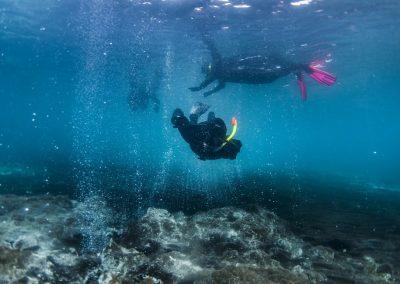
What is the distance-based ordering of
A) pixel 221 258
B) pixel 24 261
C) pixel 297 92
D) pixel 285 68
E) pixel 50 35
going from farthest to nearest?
pixel 297 92 < pixel 50 35 < pixel 285 68 < pixel 221 258 < pixel 24 261

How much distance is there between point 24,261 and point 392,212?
14.6 m

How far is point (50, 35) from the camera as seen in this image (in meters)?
25.0

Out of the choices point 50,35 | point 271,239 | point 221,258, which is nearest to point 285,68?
point 271,239

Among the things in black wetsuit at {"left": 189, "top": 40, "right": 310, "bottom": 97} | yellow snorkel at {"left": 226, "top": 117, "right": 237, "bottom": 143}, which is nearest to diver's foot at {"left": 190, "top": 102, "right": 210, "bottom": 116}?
yellow snorkel at {"left": 226, "top": 117, "right": 237, "bottom": 143}

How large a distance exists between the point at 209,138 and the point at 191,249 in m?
2.81

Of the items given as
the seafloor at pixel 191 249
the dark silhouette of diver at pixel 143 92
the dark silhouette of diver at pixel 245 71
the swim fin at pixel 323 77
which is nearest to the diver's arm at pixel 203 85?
the dark silhouette of diver at pixel 245 71

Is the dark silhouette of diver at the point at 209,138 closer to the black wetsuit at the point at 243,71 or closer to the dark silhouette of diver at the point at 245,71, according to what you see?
the dark silhouette of diver at the point at 245,71

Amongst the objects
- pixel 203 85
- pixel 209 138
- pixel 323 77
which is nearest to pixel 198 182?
pixel 203 85

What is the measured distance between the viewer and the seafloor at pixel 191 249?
18.2 feet

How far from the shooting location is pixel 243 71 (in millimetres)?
17641

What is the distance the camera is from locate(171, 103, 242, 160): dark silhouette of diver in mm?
8164

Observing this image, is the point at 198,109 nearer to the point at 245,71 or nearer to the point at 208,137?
the point at 208,137

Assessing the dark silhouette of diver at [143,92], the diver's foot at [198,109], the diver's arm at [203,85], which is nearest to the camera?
the diver's foot at [198,109]

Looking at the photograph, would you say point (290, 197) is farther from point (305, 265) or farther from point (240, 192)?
point (305, 265)
